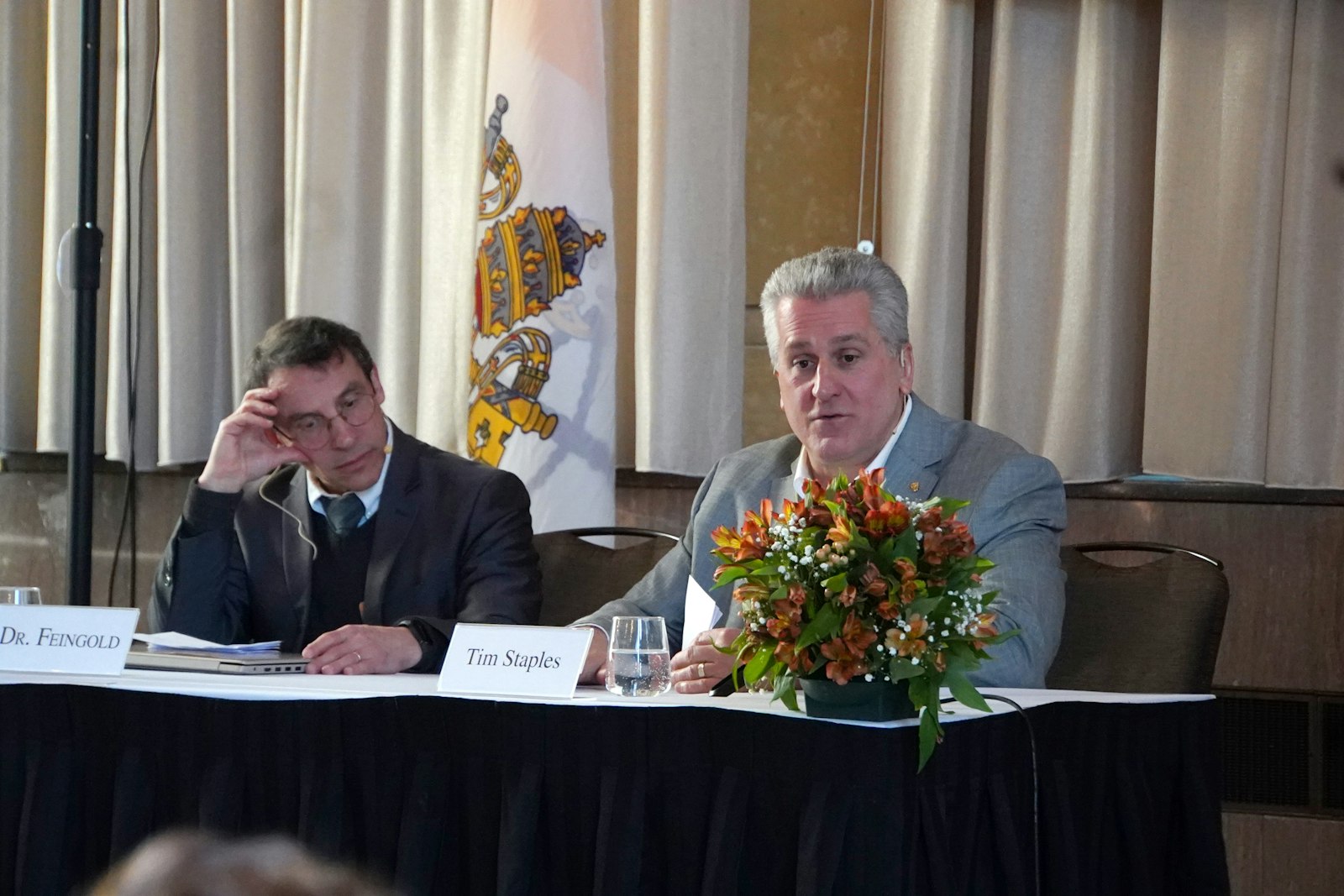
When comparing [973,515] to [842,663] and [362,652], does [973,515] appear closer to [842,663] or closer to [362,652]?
[842,663]

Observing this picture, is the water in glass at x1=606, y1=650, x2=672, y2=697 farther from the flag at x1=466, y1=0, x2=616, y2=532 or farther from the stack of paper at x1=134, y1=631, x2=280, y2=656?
the flag at x1=466, y1=0, x2=616, y2=532

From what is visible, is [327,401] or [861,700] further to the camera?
[327,401]

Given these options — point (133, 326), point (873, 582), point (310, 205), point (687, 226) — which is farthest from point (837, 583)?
point (133, 326)

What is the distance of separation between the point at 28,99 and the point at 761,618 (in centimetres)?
389

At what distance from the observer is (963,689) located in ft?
5.34

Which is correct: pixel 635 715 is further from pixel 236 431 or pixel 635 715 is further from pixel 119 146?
pixel 119 146

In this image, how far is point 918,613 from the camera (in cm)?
162

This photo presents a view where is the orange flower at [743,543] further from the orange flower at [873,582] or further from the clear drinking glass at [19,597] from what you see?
the clear drinking glass at [19,597]

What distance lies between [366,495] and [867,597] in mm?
1562

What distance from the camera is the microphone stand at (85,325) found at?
11.0 feet

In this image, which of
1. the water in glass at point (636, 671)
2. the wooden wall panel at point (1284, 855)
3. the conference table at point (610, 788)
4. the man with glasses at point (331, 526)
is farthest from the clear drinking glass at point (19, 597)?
the wooden wall panel at point (1284, 855)

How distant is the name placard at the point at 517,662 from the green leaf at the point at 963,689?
18.3 inches

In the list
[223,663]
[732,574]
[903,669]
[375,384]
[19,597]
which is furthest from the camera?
[375,384]

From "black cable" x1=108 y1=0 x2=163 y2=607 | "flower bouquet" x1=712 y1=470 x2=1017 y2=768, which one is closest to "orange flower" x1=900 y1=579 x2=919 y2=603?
"flower bouquet" x1=712 y1=470 x2=1017 y2=768
